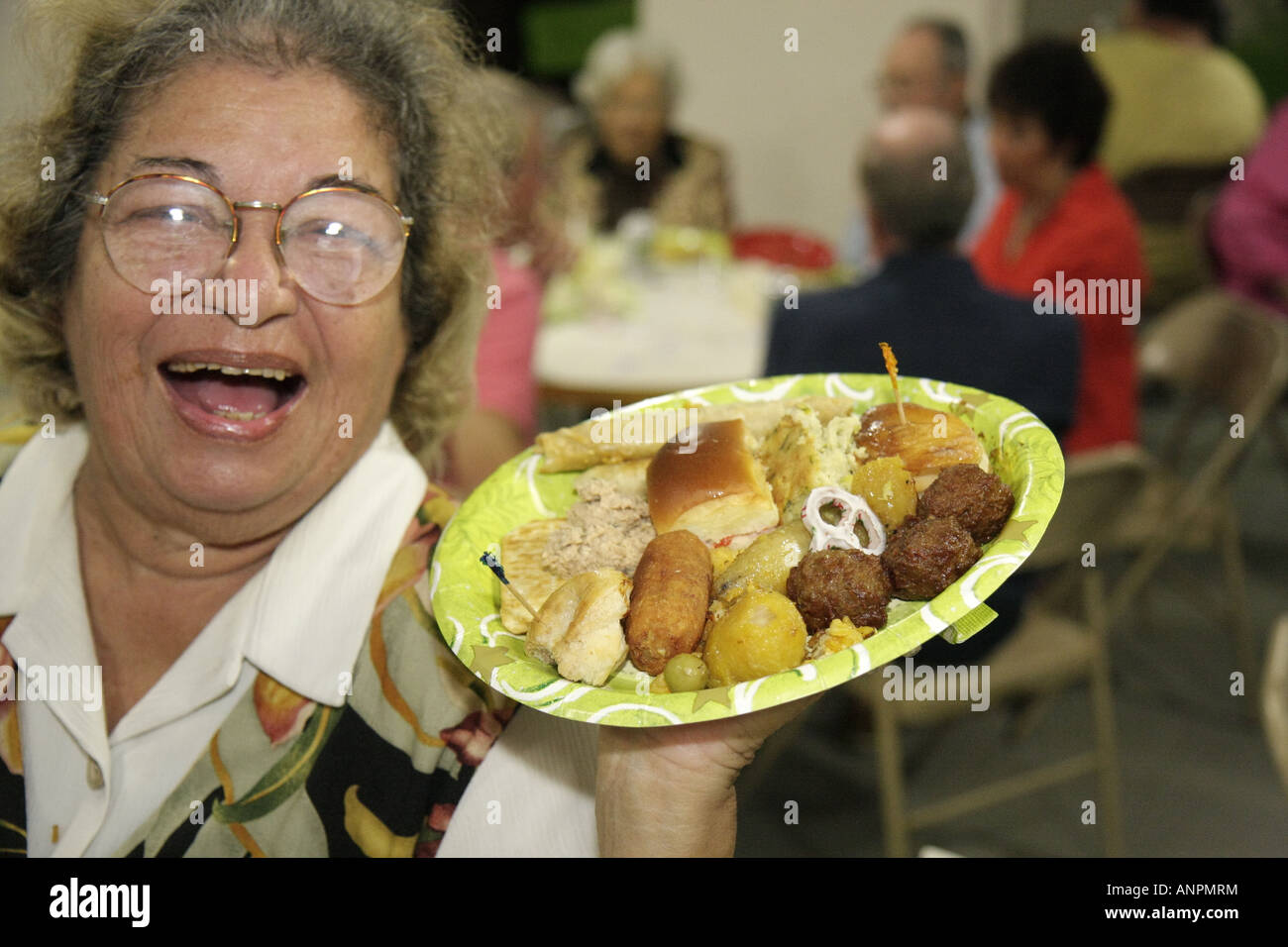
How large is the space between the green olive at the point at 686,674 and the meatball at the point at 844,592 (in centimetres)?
10

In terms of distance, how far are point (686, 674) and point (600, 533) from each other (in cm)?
22

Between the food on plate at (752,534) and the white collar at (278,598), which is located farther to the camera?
the white collar at (278,598)

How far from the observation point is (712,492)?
103 centimetres

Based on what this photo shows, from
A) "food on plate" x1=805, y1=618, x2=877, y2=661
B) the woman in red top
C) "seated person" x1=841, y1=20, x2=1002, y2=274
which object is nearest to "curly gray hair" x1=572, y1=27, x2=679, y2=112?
"seated person" x1=841, y1=20, x2=1002, y2=274

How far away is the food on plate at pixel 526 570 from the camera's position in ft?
3.32

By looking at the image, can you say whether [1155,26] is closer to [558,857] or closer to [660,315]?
[660,315]

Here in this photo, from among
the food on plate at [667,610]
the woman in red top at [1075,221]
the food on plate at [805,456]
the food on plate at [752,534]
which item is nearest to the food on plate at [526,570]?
the food on plate at [752,534]

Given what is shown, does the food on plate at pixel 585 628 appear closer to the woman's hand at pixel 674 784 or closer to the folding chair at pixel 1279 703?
the woman's hand at pixel 674 784

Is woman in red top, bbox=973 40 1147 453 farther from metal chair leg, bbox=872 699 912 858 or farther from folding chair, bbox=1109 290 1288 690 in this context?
metal chair leg, bbox=872 699 912 858

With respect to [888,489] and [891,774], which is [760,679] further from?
[891,774]

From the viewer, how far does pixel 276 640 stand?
129cm

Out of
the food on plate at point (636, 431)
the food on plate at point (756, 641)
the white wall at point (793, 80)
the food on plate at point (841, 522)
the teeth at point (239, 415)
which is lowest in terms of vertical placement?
the food on plate at point (756, 641)

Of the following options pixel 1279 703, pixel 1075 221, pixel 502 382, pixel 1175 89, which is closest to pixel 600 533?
pixel 1279 703
